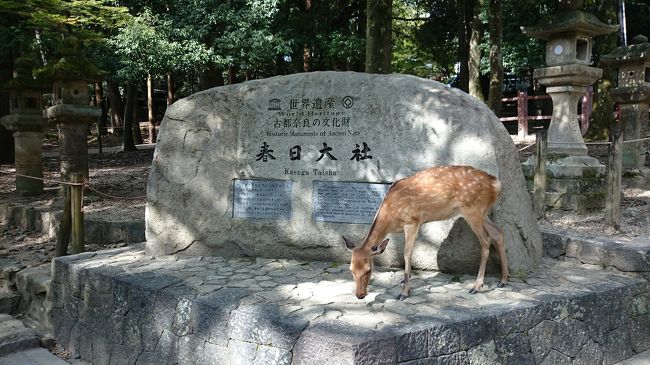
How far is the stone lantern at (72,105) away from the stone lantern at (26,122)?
4.47 ft

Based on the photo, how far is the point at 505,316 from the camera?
407cm

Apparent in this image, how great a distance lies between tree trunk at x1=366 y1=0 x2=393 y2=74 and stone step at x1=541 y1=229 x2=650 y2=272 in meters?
5.13

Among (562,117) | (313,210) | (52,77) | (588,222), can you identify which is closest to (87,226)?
(52,77)

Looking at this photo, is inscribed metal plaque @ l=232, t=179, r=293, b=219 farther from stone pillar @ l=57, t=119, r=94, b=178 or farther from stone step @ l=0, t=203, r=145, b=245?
stone pillar @ l=57, t=119, r=94, b=178

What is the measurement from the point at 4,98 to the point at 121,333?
10.7m

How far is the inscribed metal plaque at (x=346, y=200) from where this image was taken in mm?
5434

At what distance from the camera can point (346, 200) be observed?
5547 millimetres

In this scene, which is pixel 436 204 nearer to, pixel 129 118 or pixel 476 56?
pixel 476 56

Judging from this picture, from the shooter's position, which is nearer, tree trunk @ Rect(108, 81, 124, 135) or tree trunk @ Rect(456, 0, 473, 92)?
tree trunk @ Rect(456, 0, 473, 92)

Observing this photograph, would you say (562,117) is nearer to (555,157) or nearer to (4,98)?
(555,157)

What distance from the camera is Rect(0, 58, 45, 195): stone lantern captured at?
33.0ft

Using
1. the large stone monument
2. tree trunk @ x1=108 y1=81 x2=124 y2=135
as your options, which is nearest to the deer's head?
the large stone monument

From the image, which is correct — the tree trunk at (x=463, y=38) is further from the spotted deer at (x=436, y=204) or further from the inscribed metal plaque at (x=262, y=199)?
the spotted deer at (x=436, y=204)

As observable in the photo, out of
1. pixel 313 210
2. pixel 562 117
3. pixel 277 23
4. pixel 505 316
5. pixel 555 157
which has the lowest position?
pixel 505 316
